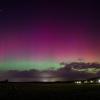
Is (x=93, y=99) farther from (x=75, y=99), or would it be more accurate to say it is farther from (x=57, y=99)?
(x=57, y=99)

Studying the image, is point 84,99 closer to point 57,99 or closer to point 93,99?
point 93,99

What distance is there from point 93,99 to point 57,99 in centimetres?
735

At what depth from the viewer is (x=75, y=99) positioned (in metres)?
59.6

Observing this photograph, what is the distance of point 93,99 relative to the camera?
57969mm

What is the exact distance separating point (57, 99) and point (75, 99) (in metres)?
3.78

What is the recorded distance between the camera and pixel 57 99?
61.2 meters

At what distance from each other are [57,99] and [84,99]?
562 centimetres

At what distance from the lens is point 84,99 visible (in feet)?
192

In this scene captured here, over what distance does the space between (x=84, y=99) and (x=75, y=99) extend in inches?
72.8

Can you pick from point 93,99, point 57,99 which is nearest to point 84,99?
point 93,99

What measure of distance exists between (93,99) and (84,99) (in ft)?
5.67

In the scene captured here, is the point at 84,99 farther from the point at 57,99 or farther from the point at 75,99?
the point at 57,99
